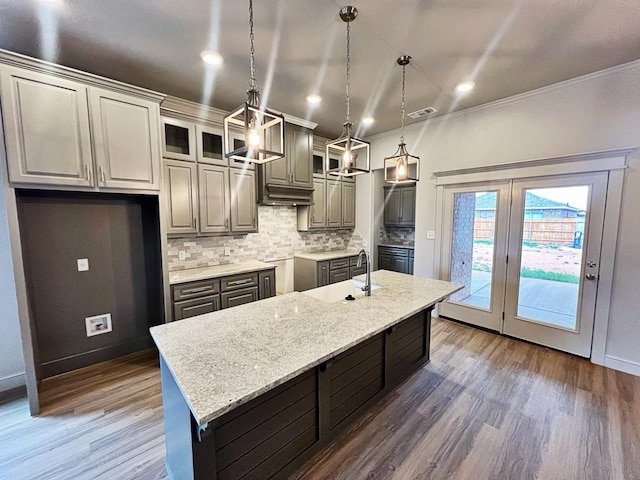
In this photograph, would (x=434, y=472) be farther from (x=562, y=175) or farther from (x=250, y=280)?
(x=562, y=175)

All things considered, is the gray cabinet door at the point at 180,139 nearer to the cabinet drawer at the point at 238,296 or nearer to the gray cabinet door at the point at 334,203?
the cabinet drawer at the point at 238,296

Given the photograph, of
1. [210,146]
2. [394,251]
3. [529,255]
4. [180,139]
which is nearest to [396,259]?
[394,251]

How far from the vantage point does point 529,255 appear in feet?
10.4

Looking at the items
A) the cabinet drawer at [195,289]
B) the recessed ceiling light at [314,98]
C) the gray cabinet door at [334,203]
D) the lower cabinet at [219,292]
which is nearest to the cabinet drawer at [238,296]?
the lower cabinet at [219,292]

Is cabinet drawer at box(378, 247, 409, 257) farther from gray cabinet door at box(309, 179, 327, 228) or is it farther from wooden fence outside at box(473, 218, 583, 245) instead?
wooden fence outside at box(473, 218, 583, 245)

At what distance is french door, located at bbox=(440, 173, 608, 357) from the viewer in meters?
2.81

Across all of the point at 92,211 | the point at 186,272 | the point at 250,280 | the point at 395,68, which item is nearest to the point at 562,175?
the point at 395,68

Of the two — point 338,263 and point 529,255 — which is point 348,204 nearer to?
point 338,263

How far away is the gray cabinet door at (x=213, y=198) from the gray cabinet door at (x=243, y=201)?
8cm

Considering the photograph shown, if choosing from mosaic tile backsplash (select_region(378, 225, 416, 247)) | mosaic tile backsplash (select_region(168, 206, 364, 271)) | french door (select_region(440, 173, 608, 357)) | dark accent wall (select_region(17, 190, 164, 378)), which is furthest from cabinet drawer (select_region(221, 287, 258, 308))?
mosaic tile backsplash (select_region(378, 225, 416, 247))

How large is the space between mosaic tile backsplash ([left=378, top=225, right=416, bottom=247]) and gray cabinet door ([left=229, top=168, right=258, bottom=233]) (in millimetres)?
2708

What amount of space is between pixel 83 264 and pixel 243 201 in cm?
176

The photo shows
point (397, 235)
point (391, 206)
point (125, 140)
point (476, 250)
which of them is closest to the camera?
point (125, 140)

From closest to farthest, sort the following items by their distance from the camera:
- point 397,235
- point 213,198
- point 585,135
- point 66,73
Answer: point 66,73, point 585,135, point 213,198, point 397,235
